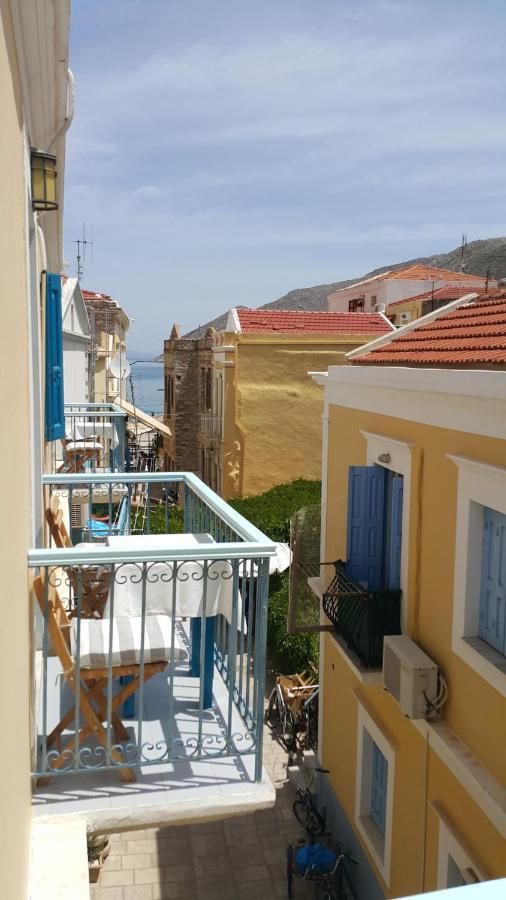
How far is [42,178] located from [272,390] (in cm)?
1709

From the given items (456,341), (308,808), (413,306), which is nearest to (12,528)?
(456,341)

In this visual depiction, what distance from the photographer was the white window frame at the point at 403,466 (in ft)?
22.8

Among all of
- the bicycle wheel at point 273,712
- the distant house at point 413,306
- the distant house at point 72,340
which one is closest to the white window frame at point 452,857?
the bicycle wheel at point 273,712

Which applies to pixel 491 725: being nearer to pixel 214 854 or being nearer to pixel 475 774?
pixel 475 774

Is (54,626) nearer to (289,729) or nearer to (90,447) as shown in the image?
(90,447)

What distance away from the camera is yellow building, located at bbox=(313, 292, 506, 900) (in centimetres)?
560

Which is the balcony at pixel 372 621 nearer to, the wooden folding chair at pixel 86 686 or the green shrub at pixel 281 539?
the wooden folding chair at pixel 86 686

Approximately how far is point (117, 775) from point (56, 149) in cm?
422

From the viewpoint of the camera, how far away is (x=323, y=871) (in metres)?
8.77

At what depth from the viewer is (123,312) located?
118ft

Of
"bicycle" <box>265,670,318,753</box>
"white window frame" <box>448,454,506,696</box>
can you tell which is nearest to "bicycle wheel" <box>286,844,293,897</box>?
"bicycle" <box>265,670,318,753</box>

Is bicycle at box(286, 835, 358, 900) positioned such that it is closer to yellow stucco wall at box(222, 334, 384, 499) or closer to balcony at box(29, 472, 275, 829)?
balcony at box(29, 472, 275, 829)

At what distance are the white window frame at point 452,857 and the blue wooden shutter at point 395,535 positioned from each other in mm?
2224

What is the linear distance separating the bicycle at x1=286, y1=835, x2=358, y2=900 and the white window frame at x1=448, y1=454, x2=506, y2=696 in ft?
14.3
